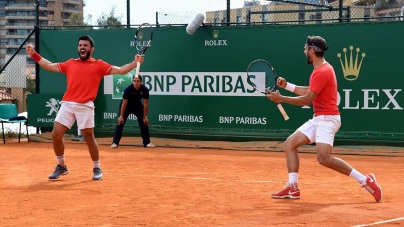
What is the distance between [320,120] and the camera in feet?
23.8

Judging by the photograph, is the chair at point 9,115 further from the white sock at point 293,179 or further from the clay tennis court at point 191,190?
the white sock at point 293,179

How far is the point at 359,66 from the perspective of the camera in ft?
43.7

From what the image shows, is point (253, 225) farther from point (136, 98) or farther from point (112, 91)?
point (112, 91)

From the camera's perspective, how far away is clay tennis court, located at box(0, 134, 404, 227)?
6.31m

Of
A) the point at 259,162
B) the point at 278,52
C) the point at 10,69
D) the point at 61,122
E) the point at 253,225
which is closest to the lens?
the point at 253,225

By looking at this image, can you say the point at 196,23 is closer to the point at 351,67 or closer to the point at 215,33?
the point at 215,33

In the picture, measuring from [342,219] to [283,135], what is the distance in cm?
774

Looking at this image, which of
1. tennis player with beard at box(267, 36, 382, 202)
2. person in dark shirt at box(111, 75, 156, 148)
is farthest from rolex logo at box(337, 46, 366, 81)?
tennis player with beard at box(267, 36, 382, 202)

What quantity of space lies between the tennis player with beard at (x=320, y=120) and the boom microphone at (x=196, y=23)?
7.42 meters

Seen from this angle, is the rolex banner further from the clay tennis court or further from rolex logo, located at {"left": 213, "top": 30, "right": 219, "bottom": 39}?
the clay tennis court

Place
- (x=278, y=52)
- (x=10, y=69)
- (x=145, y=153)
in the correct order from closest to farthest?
(x=145, y=153), (x=278, y=52), (x=10, y=69)

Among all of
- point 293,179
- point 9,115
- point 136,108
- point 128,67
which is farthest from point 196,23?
point 293,179

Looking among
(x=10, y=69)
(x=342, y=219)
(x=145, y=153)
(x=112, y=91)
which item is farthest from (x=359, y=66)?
(x=10, y=69)

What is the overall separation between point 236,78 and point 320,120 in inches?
279
